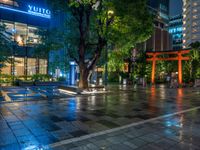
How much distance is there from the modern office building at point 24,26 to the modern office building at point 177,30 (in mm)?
92318

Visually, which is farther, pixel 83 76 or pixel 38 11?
pixel 38 11

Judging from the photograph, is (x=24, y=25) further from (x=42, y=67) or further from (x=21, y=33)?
(x=42, y=67)

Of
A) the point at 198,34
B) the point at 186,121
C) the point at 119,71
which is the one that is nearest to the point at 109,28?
the point at 186,121

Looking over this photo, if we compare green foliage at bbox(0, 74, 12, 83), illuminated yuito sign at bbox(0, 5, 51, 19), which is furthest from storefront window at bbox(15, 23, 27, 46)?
green foliage at bbox(0, 74, 12, 83)

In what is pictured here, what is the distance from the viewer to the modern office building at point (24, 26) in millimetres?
26188

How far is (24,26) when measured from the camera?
92.7ft

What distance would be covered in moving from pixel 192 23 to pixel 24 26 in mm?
81843

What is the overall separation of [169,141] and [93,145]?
2207 millimetres

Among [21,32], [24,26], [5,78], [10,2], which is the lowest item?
[5,78]

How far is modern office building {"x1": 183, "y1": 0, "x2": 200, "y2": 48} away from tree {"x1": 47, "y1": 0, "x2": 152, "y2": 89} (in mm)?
74700

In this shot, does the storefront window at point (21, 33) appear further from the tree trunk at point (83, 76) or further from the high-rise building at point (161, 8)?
the high-rise building at point (161, 8)

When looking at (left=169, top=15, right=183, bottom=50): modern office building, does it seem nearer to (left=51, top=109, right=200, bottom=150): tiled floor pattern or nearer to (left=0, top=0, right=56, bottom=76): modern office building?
(left=0, top=0, right=56, bottom=76): modern office building

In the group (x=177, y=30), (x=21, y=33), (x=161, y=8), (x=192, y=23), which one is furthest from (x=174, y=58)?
(x=177, y=30)

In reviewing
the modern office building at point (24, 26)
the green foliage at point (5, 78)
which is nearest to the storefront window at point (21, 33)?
the modern office building at point (24, 26)
